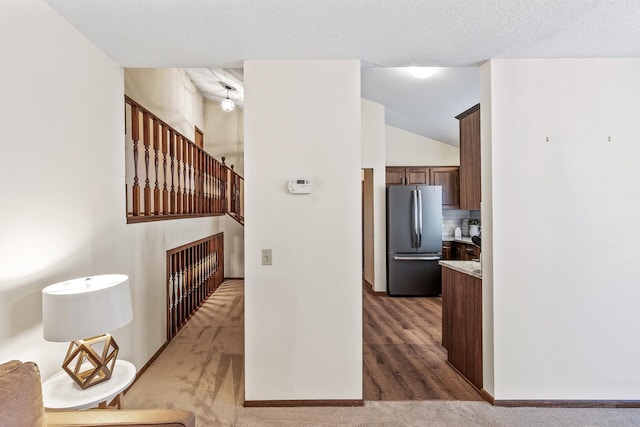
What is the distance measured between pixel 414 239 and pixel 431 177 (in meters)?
1.34

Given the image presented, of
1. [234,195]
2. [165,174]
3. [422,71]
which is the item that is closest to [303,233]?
[165,174]

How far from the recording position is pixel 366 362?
3070 millimetres

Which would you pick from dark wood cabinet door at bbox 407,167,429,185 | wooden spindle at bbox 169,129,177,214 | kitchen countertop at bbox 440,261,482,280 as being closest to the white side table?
wooden spindle at bbox 169,129,177,214

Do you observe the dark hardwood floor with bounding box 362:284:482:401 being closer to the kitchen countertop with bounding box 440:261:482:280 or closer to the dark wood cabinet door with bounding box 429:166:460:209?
the kitchen countertop with bounding box 440:261:482:280

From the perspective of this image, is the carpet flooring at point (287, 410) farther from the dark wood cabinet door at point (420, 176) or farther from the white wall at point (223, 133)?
the white wall at point (223, 133)

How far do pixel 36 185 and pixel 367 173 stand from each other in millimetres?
4777

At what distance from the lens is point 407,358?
10.3 ft

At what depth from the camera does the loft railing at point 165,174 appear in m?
2.95

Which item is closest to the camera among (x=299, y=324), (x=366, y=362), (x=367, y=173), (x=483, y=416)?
(x=483, y=416)

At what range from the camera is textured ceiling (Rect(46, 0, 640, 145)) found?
70.1 inches

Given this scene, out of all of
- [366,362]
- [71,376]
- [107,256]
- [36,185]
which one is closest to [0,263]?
[36,185]

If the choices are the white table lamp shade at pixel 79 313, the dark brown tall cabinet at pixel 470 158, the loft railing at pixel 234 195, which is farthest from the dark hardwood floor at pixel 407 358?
the loft railing at pixel 234 195

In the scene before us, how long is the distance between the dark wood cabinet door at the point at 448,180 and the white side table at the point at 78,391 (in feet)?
17.9

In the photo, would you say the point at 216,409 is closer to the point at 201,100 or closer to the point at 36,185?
the point at 36,185
